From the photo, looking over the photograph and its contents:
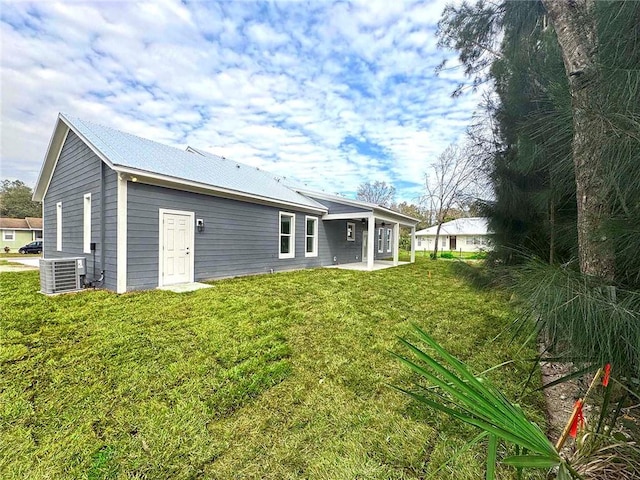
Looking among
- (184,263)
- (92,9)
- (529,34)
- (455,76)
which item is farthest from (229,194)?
(529,34)

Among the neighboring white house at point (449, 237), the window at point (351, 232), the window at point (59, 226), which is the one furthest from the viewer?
the neighboring white house at point (449, 237)

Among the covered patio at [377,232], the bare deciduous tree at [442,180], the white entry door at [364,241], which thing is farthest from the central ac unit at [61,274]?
the bare deciduous tree at [442,180]

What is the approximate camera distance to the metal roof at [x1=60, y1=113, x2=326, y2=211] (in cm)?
656

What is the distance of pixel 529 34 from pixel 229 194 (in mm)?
7282

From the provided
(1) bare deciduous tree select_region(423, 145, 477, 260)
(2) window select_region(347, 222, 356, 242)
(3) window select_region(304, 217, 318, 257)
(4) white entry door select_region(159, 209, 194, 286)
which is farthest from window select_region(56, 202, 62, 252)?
(1) bare deciduous tree select_region(423, 145, 477, 260)

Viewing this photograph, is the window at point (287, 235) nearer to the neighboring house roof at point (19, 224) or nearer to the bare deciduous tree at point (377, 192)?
the bare deciduous tree at point (377, 192)

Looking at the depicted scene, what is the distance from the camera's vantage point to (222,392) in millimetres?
2533

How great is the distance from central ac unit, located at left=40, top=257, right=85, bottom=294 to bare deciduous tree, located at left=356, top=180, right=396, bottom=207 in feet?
104

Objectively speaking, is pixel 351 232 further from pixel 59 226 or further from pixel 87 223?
pixel 59 226

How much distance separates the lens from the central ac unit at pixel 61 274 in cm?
600

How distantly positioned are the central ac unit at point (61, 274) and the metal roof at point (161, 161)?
244 cm

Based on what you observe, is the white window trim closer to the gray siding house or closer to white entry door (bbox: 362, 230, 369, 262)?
the gray siding house

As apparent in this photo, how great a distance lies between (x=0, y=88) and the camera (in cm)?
521

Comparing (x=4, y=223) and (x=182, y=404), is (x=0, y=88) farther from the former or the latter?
(x=4, y=223)
